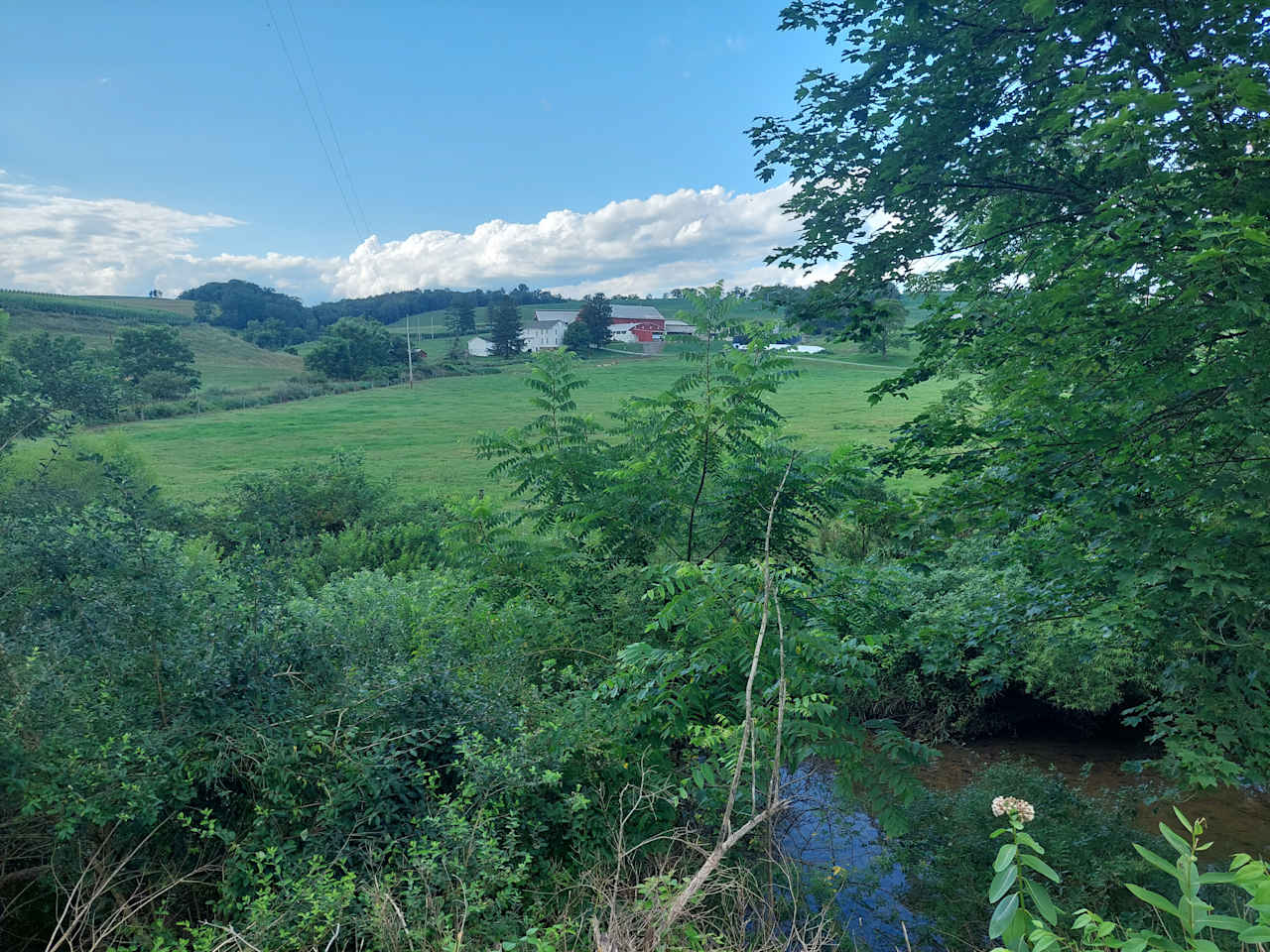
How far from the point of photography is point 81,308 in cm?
4831

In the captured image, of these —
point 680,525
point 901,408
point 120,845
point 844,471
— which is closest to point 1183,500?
point 844,471

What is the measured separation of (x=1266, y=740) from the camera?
4688 millimetres

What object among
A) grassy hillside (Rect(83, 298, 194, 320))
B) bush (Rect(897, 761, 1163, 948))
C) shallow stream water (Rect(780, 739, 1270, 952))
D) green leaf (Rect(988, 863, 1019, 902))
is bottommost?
shallow stream water (Rect(780, 739, 1270, 952))

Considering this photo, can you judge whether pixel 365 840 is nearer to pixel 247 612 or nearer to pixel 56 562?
pixel 247 612

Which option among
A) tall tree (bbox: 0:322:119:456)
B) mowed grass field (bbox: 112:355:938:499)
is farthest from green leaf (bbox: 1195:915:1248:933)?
mowed grass field (bbox: 112:355:938:499)

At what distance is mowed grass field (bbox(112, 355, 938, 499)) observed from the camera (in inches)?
861

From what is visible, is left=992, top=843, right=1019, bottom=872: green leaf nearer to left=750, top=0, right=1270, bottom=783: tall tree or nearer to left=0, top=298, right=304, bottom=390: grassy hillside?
left=750, top=0, right=1270, bottom=783: tall tree

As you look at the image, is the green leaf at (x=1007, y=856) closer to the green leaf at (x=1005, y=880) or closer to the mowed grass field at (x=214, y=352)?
the green leaf at (x=1005, y=880)

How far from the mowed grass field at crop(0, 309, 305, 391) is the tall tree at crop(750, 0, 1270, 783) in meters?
39.1

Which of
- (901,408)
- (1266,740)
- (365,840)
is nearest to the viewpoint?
(1266,740)

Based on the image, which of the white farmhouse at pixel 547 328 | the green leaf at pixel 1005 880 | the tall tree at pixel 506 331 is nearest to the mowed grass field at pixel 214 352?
the tall tree at pixel 506 331

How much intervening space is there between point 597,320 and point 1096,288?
33679 millimetres

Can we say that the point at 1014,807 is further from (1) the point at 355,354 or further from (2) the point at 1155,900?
(1) the point at 355,354

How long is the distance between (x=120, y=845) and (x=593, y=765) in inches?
141
